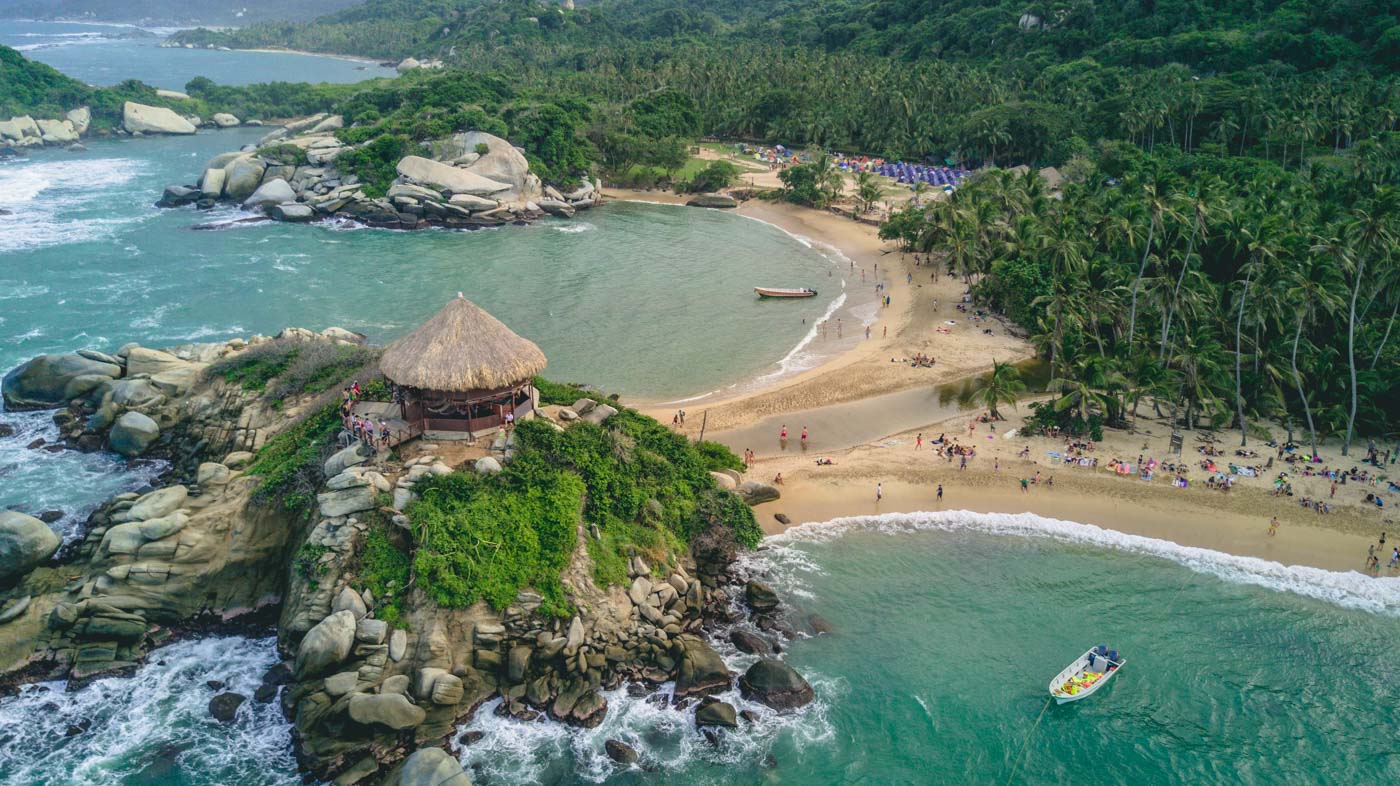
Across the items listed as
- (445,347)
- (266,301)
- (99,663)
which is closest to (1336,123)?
(445,347)

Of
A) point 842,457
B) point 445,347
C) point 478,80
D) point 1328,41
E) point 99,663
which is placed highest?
point 1328,41

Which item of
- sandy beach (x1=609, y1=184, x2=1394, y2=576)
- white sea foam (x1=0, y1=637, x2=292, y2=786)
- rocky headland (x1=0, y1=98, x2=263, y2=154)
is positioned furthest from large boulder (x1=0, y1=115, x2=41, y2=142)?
white sea foam (x1=0, y1=637, x2=292, y2=786)

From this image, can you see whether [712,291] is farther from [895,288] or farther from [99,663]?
[99,663]

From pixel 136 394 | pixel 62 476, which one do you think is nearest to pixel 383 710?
pixel 62 476

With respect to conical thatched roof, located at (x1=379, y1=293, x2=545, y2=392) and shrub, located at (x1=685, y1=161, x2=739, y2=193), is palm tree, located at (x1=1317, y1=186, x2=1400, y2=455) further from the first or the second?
shrub, located at (x1=685, y1=161, x2=739, y2=193)

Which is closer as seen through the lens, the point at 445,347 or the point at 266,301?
the point at 445,347

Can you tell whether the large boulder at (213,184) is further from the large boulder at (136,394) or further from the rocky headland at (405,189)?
the large boulder at (136,394)

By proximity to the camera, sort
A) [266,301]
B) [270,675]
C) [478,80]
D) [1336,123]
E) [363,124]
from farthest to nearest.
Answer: [478,80] < [363,124] < [1336,123] < [266,301] < [270,675]
